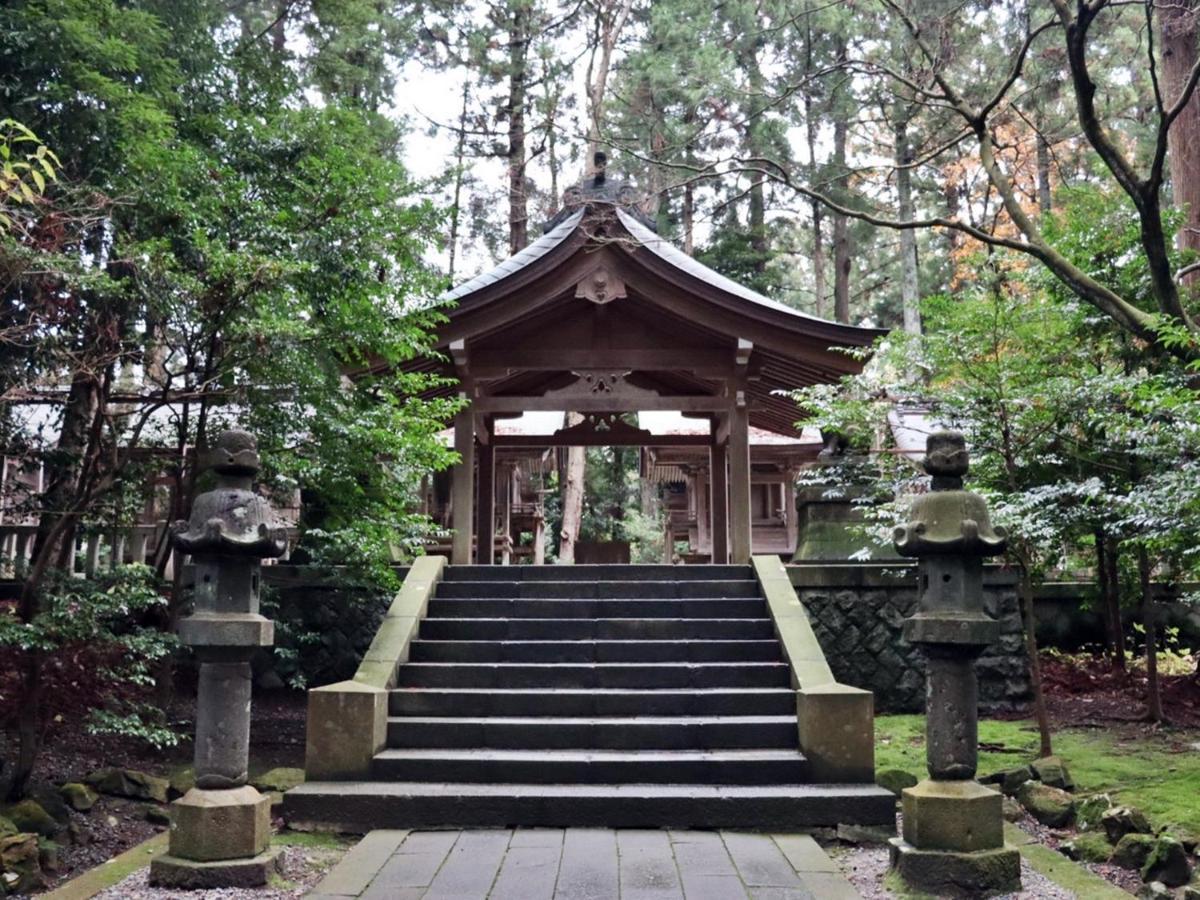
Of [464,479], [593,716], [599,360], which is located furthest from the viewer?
[599,360]

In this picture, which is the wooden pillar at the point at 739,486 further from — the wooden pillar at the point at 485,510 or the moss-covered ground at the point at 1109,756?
the wooden pillar at the point at 485,510

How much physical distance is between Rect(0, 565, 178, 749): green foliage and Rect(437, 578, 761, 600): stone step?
249cm

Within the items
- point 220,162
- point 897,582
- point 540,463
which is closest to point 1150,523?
point 897,582

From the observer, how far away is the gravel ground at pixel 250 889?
13.5 feet

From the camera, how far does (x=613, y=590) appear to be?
26.4 ft

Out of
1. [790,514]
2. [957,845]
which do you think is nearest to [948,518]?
[957,845]

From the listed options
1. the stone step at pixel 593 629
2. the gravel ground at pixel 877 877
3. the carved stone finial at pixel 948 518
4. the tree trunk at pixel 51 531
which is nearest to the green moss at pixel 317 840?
the tree trunk at pixel 51 531

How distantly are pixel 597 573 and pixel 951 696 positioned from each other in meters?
4.36

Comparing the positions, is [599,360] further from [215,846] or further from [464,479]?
[215,846]

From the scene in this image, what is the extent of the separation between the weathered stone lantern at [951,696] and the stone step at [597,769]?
126 cm

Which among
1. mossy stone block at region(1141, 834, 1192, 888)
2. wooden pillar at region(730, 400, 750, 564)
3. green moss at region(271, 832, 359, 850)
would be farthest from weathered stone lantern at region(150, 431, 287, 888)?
wooden pillar at region(730, 400, 750, 564)

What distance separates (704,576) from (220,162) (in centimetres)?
546

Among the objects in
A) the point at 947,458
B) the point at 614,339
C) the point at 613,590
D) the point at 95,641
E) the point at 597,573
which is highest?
the point at 614,339

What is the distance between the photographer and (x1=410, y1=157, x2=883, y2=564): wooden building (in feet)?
30.4
